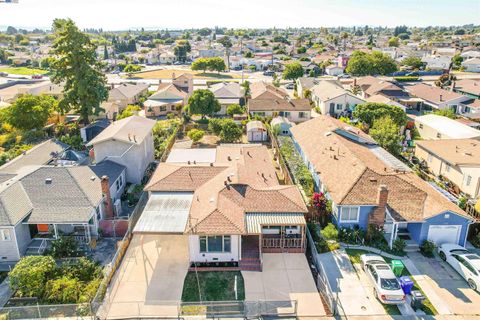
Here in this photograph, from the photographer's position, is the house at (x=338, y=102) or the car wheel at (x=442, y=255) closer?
the car wheel at (x=442, y=255)

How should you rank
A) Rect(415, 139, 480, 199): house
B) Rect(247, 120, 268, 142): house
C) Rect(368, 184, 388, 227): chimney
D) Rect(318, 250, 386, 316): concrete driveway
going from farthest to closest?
Rect(247, 120, 268, 142): house
Rect(415, 139, 480, 199): house
Rect(368, 184, 388, 227): chimney
Rect(318, 250, 386, 316): concrete driveway

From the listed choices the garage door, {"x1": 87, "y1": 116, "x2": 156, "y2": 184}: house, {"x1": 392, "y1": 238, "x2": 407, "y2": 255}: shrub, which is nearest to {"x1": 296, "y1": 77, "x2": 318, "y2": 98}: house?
{"x1": 87, "y1": 116, "x2": 156, "y2": 184}: house

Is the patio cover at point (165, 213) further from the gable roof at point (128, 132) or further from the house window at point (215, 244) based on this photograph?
the gable roof at point (128, 132)

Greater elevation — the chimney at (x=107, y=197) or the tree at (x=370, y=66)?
the tree at (x=370, y=66)

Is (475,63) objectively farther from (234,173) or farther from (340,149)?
(234,173)

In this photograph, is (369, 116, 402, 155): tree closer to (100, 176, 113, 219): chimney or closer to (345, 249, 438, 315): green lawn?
(345, 249, 438, 315): green lawn

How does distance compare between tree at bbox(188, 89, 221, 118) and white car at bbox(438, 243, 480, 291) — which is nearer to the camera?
white car at bbox(438, 243, 480, 291)

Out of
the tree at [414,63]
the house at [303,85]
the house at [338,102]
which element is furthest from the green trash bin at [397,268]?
the tree at [414,63]
